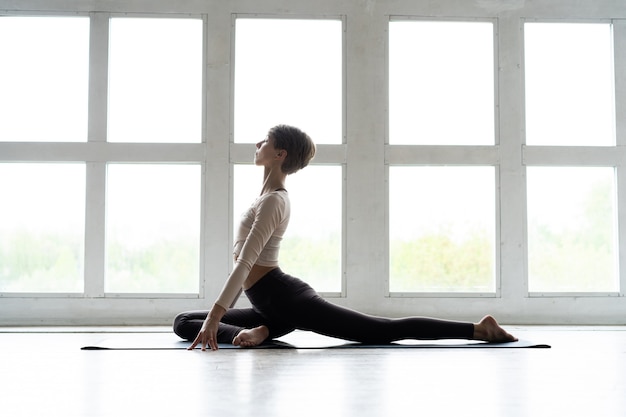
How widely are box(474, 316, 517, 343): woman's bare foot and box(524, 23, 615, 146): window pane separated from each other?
2.24m

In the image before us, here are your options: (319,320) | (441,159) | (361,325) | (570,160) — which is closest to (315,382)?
(319,320)

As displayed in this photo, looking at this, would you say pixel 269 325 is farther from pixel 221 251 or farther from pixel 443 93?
pixel 443 93

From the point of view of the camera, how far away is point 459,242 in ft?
16.2

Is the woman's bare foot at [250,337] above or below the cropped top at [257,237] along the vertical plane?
below

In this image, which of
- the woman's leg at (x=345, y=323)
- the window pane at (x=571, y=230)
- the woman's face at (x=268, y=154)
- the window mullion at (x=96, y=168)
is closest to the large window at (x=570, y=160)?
the window pane at (x=571, y=230)

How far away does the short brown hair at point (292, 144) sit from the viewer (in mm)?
3152

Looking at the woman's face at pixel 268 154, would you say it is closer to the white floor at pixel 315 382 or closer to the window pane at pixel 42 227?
the white floor at pixel 315 382

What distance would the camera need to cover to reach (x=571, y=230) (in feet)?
16.3

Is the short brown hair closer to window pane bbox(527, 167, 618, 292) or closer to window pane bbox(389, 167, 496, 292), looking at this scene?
window pane bbox(389, 167, 496, 292)

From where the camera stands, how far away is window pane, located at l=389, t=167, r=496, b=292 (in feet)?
16.1

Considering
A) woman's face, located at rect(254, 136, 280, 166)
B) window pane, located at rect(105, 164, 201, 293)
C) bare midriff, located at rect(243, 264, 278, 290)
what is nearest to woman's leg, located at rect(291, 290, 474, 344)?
bare midriff, located at rect(243, 264, 278, 290)

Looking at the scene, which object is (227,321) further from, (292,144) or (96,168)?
(96,168)

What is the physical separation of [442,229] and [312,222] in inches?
39.1

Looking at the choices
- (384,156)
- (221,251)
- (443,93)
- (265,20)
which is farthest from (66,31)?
(443,93)
